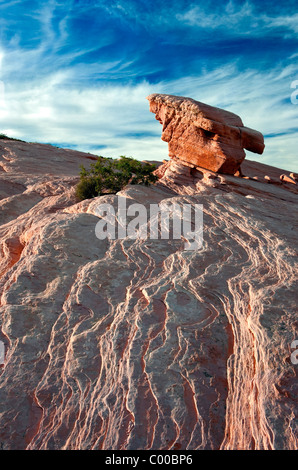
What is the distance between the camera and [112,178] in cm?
1995

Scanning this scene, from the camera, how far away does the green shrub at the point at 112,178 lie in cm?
1891

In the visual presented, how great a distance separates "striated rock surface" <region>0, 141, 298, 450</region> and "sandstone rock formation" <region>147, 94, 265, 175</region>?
38.1ft

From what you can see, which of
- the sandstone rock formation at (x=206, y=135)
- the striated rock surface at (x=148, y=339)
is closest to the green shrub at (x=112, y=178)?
the sandstone rock formation at (x=206, y=135)

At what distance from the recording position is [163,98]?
24.8m

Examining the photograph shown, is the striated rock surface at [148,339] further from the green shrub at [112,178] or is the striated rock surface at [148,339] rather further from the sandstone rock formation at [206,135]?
the sandstone rock formation at [206,135]

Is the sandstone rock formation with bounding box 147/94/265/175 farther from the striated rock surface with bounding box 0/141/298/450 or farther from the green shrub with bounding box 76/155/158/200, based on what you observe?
the striated rock surface with bounding box 0/141/298/450
